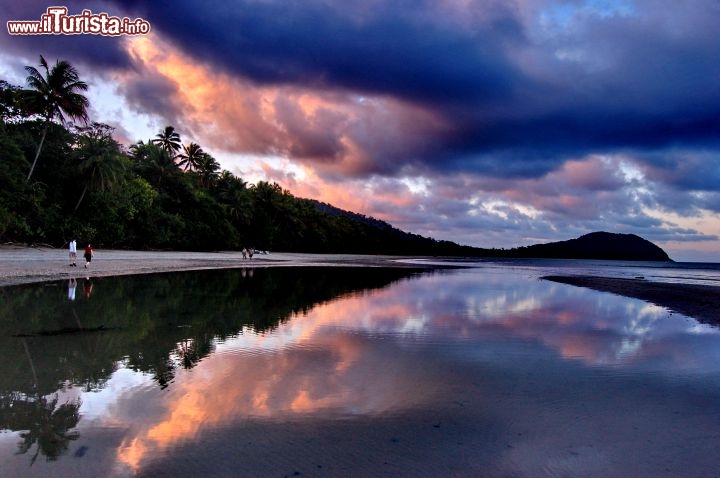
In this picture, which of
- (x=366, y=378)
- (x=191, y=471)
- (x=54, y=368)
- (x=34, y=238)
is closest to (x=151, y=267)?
(x=34, y=238)

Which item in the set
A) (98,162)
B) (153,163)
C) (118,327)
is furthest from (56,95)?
(118,327)

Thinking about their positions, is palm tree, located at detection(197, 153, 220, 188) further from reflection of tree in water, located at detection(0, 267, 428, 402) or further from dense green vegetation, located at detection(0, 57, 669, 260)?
reflection of tree in water, located at detection(0, 267, 428, 402)

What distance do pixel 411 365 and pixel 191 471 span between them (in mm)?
4673

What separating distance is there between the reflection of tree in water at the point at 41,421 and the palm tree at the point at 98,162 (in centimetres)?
4689

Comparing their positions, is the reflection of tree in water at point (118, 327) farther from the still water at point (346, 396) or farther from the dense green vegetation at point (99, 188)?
the dense green vegetation at point (99, 188)

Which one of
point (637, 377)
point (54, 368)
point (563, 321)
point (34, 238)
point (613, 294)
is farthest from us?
point (34, 238)

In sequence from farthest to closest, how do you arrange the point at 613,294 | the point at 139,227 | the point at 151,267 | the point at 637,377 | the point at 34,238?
the point at 139,227 < the point at 34,238 < the point at 151,267 < the point at 613,294 < the point at 637,377

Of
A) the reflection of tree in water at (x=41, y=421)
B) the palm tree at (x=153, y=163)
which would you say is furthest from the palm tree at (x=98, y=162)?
the reflection of tree in water at (x=41, y=421)

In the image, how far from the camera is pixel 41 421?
5004mm

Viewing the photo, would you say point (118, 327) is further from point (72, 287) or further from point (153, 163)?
point (153, 163)

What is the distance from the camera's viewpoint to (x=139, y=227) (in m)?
58.4

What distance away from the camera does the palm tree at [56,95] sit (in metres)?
41.1

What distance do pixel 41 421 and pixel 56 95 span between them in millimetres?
46565

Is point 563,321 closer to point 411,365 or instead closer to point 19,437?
point 411,365
